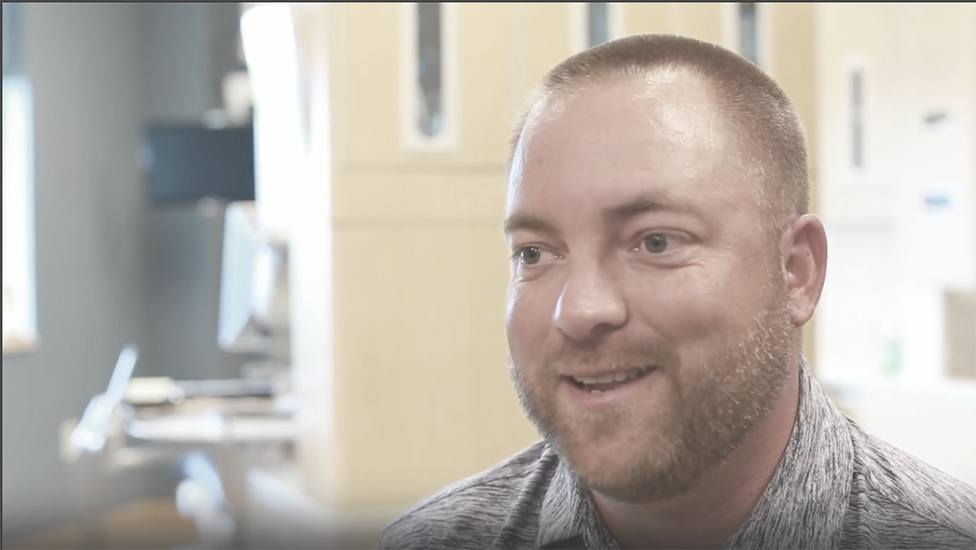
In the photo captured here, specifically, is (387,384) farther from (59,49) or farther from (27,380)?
(59,49)

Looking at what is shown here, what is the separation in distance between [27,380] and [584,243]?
1.75 feet

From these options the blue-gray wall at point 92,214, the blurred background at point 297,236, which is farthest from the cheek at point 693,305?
the blue-gray wall at point 92,214

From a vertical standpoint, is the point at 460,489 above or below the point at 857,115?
below

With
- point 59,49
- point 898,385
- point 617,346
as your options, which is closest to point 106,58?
point 59,49

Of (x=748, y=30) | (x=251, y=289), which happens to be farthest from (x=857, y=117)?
(x=251, y=289)

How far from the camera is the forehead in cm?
48

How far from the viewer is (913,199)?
1.34 meters

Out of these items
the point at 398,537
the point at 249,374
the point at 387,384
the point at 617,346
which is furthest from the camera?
the point at 249,374

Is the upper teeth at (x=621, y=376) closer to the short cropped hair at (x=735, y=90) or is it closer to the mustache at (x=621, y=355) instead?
the mustache at (x=621, y=355)

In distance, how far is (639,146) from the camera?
1.59 ft

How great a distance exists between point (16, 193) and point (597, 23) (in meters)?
0.50

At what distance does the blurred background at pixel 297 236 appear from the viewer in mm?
738

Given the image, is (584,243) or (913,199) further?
(913,199)

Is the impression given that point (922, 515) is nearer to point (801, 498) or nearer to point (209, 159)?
point (801, 498)
